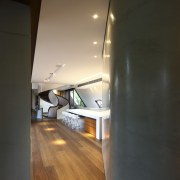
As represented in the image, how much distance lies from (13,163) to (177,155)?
6.36 ft

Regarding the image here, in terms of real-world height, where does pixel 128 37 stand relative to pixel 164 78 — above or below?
above

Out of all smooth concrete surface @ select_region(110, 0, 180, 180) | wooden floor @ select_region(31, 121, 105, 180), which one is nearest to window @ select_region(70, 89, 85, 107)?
wooden floor @ select_region(31, 121, 105, 180)

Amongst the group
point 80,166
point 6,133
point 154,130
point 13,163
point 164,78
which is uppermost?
point 164,78

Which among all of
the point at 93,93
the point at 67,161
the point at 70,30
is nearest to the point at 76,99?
the point at 93,93

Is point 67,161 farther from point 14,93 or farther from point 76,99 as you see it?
point 76,99

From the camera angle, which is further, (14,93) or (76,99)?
(76,99)

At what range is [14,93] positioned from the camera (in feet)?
7.27

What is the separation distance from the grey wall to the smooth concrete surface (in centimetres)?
132

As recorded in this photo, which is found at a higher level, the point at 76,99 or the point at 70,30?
the point at 70,30

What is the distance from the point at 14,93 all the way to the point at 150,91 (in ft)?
5.64

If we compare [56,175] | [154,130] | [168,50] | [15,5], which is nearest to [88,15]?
[15,5]

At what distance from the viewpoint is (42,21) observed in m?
2.96

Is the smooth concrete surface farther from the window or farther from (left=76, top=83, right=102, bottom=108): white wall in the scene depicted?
the window

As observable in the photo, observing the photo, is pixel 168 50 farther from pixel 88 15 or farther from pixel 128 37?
pixel 88 15
